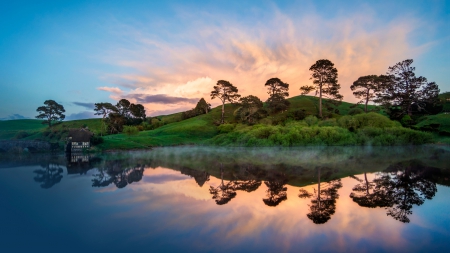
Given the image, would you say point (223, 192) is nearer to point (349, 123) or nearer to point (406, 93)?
point (349, 123)

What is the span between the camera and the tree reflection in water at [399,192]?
9.81 metres

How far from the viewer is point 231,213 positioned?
9484 millimetres

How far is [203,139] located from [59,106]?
59.4 meters

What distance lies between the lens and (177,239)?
711 centimetres

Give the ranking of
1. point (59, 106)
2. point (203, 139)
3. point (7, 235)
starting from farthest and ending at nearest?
1. point (59, 106)
2. point (203, 139)
3. point (7, 235)

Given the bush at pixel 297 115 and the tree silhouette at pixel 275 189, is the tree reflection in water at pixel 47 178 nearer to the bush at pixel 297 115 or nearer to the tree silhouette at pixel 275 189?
the tree silhouette at pixel 275 189

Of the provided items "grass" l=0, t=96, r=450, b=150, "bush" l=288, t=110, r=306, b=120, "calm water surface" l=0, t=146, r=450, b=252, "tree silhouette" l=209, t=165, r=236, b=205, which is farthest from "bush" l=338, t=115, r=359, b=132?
"tree silhouette" l=209, t=165, r=236, b=205

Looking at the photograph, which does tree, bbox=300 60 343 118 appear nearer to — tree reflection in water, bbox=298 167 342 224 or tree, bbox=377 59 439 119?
tree, bbox=377 59 439 119

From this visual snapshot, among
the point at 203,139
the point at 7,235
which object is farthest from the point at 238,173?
the point at 203,139

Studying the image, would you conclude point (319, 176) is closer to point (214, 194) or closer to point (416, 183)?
point (416, 183)

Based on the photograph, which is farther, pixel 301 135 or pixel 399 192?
pixel 301 135

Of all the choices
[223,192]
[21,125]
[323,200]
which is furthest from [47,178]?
[21,125]

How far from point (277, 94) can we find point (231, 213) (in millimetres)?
62809

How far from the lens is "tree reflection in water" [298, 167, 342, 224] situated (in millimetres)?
9016
